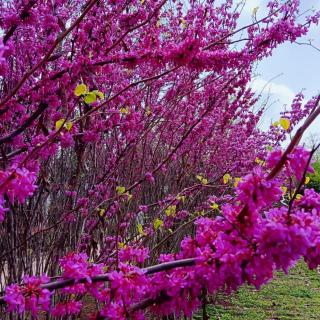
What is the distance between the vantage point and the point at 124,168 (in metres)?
5.88

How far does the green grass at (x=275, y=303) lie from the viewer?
7453mm

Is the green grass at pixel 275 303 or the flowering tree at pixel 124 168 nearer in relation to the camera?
the flowering tree at pixel 124 168

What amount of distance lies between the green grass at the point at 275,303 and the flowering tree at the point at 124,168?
1516 millimetres

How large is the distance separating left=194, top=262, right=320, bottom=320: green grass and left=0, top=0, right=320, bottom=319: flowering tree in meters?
1.52

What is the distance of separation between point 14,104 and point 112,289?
152 centimetres

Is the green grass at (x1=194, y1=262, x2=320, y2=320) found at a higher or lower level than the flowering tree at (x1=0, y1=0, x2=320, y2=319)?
lower

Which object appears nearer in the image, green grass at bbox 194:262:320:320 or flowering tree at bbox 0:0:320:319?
flowering tree at bbox 0:0:320:319

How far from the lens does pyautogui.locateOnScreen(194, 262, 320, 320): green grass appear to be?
24.5ft

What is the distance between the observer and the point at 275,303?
27.2 feet

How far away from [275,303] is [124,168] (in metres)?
4.18

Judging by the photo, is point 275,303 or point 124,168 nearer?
point 124,168

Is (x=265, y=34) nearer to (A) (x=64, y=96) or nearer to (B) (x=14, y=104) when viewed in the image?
(A) (x=64, y=96)

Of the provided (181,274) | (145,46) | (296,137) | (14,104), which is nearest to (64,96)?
(14,104)

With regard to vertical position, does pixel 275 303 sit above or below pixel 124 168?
below
